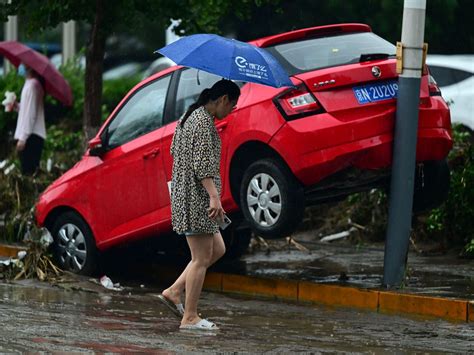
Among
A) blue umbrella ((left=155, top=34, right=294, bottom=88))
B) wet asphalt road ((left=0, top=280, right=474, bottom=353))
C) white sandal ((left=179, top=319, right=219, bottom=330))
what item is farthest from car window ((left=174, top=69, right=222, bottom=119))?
white sandal ((left=179, top=319, right=219, bottom=330))

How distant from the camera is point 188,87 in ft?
36.1

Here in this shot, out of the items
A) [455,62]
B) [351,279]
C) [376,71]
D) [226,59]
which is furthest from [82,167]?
[455,62]

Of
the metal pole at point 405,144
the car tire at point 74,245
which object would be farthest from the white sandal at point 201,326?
the car tire at point 74,245

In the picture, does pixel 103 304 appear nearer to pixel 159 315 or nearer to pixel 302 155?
pixel 159 315

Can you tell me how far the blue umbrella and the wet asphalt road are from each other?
1805mm

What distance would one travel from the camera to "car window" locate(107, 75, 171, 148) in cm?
1119

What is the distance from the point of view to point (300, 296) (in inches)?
416

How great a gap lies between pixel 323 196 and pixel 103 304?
2.08 m

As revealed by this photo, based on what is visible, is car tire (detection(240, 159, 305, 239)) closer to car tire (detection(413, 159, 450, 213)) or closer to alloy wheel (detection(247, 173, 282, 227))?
alloy wheel (detection(247, 173, 282, 227))

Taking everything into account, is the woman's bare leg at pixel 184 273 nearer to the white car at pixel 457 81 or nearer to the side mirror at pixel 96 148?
the side mirror at pixel 96 148

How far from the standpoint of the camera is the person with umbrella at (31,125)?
47.3 feet

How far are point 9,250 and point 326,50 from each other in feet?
13.3

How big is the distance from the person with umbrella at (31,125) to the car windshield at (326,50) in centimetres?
476

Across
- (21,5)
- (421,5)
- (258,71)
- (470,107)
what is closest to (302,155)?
(258,71)
